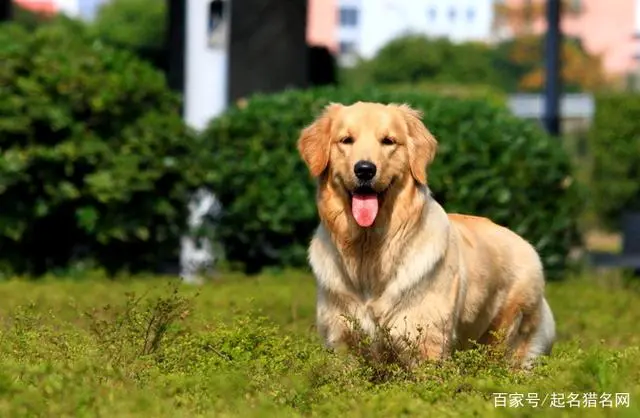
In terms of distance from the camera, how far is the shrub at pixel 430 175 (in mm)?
12852

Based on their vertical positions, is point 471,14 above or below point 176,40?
below

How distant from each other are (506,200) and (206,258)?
2925 millimetres

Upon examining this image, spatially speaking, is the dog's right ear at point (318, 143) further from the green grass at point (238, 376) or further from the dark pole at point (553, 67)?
the dark pole at point (553, 67)

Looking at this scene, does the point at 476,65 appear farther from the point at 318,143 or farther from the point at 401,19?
the point at 318,143

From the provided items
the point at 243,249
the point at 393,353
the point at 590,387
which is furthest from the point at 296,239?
the point at 590,387

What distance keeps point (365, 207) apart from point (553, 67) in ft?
38.6

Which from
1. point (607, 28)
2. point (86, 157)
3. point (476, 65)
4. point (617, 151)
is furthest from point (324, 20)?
point (86, 157)

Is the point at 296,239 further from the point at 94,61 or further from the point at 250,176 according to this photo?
the point at 94,61

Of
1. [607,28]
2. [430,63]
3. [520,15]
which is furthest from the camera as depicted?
[607,28]

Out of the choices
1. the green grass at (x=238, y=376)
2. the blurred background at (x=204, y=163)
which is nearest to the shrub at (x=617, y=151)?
the blurred background at (x=204, y=163)

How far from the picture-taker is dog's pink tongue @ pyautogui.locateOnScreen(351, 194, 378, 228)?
723 centimetres

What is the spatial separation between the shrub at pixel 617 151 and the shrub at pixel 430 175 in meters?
9.52

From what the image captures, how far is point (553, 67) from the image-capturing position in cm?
1855

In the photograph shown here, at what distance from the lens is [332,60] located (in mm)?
21906
